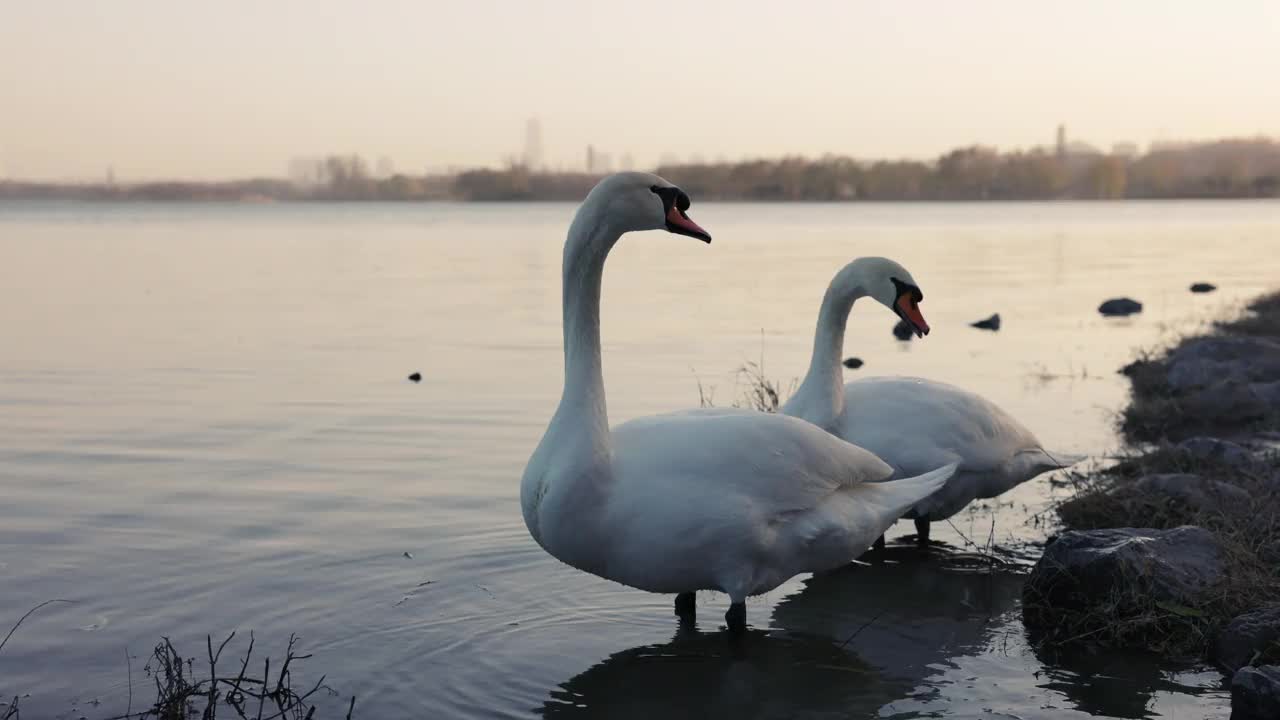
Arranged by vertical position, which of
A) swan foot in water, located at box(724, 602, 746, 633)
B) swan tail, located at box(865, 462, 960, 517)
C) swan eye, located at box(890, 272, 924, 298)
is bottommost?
swan foot in water, located at box(724, 602, 746, 633)

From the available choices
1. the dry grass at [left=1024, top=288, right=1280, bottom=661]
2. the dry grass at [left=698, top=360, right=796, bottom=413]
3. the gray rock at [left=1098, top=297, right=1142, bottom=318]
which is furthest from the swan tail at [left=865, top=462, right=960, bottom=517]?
the gray rock at [left=1098, top=297, right=1142, bottom=318]

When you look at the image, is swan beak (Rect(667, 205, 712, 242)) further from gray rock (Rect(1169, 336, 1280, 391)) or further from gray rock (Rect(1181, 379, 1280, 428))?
gray rock (Rect(1169, 336, 1280, 391))

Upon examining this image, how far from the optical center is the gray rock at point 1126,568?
6371mm

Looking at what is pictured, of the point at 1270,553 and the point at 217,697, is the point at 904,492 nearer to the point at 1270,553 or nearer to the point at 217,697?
the point at 1270,553

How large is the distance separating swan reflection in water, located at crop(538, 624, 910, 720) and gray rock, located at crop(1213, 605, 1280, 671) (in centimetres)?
A: 139

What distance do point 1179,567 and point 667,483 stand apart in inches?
101

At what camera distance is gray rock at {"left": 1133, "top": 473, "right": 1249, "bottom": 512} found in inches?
302

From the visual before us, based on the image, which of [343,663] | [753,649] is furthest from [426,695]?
[753,649]

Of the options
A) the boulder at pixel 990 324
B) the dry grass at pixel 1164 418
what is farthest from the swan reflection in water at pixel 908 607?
the boulder at pixel 990 324

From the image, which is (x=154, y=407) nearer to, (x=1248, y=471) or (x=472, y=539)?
(x=472, y=539)

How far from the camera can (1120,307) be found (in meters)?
24.4

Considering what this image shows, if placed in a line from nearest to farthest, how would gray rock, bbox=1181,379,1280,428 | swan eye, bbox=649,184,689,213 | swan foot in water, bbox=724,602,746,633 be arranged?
swan eye, bbox=649,184,689,213 < swan foot in water, bbox=724,602,746,633 < gray rock, bbox=1181,379,1280,428

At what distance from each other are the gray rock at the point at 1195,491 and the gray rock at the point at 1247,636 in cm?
156

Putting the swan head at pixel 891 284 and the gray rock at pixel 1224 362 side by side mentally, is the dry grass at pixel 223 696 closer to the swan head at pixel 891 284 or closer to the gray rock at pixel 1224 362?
the swan head at pixel 891 284
